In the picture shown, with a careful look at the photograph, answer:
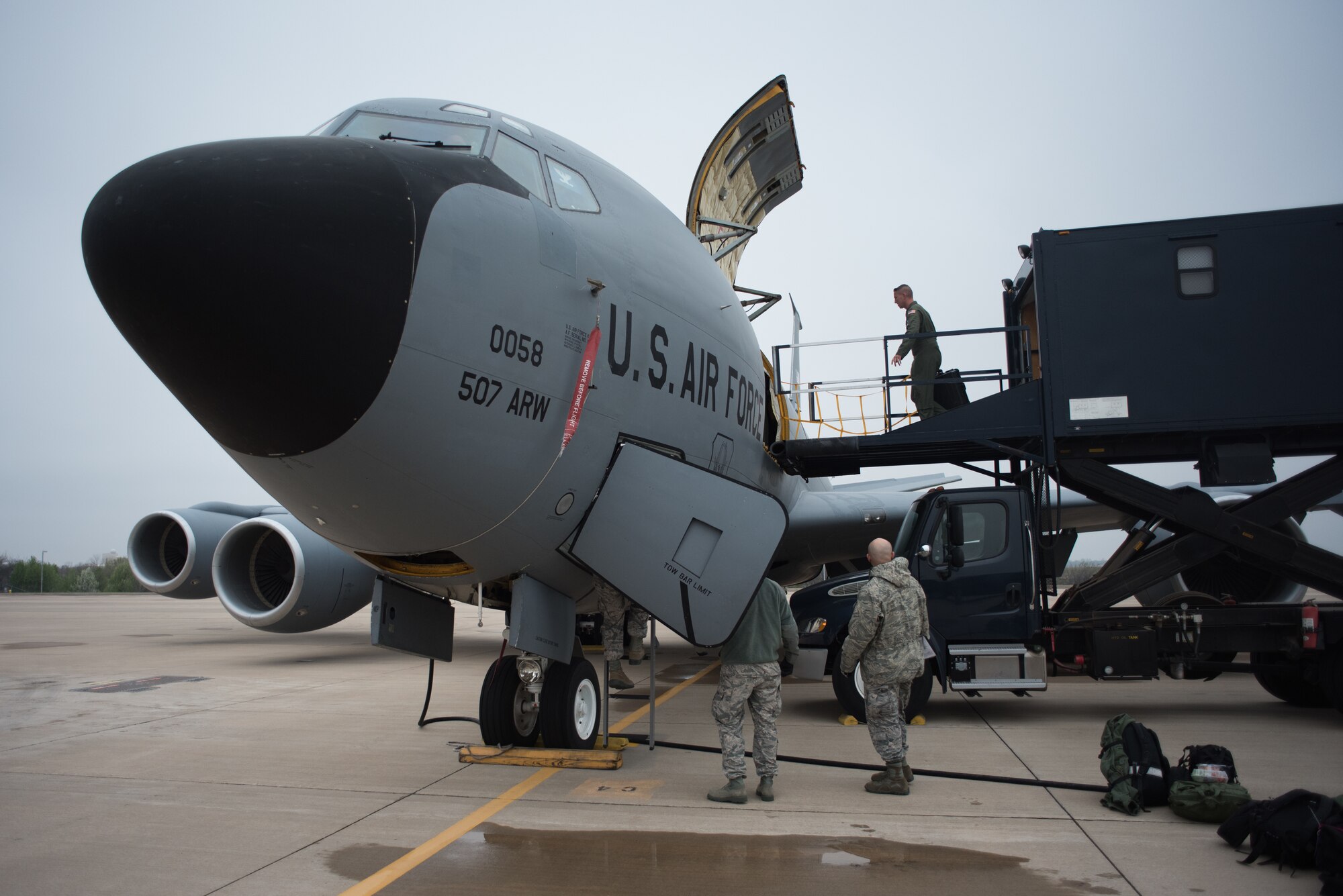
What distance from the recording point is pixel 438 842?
14.5ft

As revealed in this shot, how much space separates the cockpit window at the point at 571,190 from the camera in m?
5.41

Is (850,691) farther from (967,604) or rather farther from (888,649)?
(888,649)

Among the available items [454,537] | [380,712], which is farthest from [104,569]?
[454,537]

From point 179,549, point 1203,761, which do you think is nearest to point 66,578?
point 179,549

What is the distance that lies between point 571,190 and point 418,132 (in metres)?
0.96

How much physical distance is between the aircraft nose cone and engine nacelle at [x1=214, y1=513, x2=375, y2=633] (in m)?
8.38

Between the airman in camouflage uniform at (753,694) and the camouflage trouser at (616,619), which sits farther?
the camouflage trouser at (616,619)

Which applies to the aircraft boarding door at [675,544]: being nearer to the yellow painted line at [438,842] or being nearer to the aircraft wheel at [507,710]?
the yellow painted line at [438,842]

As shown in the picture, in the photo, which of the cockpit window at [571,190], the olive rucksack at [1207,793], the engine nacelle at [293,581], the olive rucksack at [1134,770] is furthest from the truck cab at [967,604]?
the engine nacelle at [293,581]

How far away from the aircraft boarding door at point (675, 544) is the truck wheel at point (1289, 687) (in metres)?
5.79

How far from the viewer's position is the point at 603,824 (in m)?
4.73

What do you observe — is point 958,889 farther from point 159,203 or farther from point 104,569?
point 104,569

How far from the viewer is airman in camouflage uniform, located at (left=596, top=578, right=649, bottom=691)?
614 centimetres

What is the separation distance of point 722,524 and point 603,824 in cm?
182
